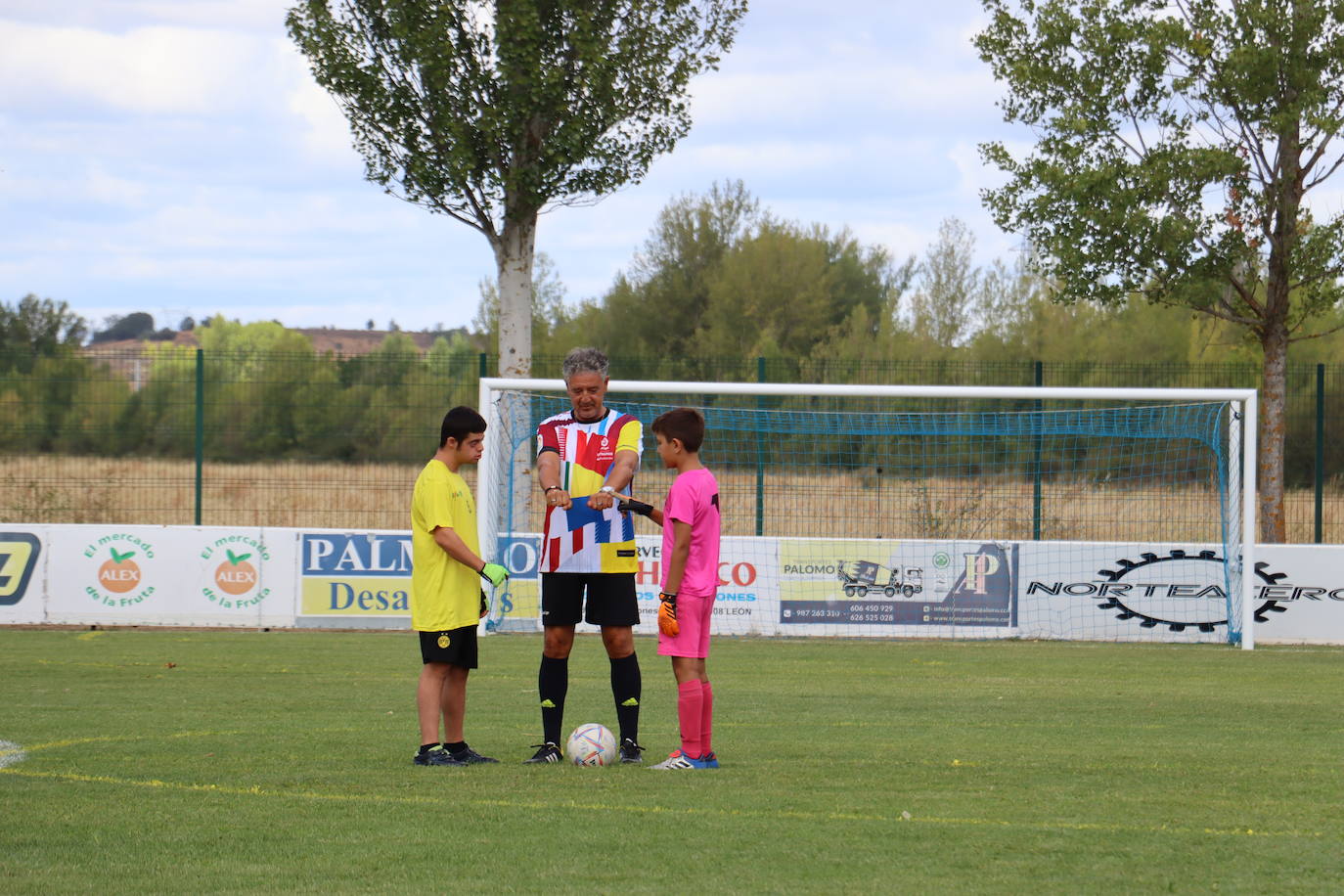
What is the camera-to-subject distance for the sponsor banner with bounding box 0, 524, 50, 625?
14.7 metres

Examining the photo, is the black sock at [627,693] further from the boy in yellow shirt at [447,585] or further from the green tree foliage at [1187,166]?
the green tree foliage at [1187,166]

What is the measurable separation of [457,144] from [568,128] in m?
1.46

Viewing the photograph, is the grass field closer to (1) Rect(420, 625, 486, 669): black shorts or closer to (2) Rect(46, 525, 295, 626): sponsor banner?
(1) Rect(420, 625, 486, 669): black shorts

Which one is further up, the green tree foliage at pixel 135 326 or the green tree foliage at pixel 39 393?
the green tree foliage at pixel 135 326

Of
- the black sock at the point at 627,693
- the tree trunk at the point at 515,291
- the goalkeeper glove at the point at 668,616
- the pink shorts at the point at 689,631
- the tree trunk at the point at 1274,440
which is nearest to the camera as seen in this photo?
the goalkeeper glove at the point at 668,616

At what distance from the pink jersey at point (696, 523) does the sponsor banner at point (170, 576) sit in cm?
925

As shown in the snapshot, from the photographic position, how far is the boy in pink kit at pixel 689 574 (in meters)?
6.39

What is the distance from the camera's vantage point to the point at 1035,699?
9.62 meters

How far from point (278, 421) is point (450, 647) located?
40.1ft

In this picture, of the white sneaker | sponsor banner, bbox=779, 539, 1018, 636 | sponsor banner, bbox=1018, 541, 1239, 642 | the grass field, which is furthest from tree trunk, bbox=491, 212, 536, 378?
the white sneaker

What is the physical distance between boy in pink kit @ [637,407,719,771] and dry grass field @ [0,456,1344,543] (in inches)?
346

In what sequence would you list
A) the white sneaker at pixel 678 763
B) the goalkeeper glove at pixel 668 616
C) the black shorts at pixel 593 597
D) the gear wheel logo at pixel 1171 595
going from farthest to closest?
the gear wheel logo at pixel 1171 595 < the black shorts at pixel 593 597 < the white sneaker at pixel 678 763 < the goalkeeper glove at pixel 668 616

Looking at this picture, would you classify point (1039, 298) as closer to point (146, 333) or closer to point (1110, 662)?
point (1110, 662)

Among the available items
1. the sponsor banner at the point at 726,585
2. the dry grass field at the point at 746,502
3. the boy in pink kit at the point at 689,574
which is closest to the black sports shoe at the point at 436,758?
the boy in pink kit at the point at 689,574
